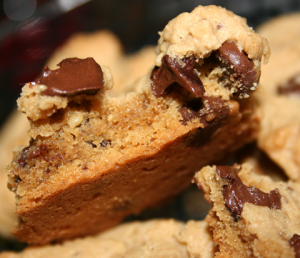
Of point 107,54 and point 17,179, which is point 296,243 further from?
point 107,54

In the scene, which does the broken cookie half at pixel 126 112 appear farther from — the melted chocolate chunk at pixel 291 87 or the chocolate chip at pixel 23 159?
the melted chocolate chunk at pixel 291 87

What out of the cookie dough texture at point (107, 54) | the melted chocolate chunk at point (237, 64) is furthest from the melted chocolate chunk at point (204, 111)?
the cookie dough texture at point (107, 54)

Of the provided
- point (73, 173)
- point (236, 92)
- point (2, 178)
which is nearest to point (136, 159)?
point (73, 173)

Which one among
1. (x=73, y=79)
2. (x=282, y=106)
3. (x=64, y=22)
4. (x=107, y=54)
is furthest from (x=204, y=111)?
(x=64, y=22)

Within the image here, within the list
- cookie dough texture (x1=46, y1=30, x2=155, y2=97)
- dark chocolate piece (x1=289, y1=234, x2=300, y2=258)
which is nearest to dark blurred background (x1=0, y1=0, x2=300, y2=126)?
cookie dough texture (x1=46, y1=30, x2=155, y2=97)

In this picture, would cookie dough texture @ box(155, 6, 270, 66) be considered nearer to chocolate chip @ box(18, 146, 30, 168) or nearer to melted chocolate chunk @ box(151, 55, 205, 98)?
melted chocolate chunk @ box(151, 55, 205, 98)

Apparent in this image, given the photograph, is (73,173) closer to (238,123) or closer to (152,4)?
(238,123)

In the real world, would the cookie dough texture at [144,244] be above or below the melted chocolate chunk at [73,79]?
below
